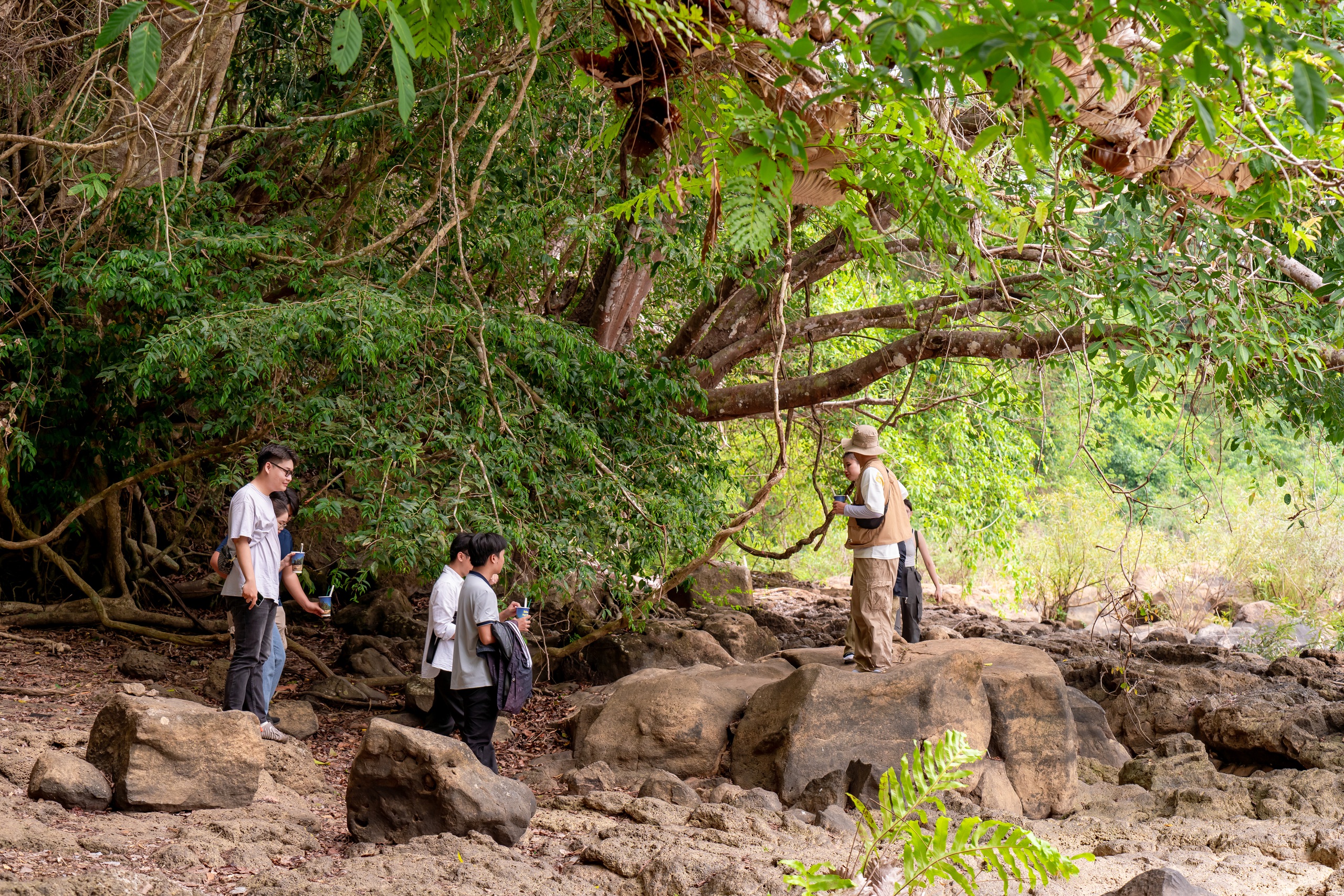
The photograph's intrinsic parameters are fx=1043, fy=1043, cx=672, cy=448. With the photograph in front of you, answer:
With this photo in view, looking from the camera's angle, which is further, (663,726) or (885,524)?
(663,726)

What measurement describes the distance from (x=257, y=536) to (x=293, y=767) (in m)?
1.29

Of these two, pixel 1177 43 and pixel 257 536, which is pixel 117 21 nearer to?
pixel 1177 43

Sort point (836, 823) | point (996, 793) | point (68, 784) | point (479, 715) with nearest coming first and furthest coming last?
point (68, 784)
point (836, 823)
point (479, 715)
point (996, 793)

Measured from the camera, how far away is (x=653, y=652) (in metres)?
8.92

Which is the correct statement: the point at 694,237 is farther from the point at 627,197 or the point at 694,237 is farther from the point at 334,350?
the point at 334,350

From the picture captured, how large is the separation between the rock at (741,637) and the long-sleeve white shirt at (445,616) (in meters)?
4.45

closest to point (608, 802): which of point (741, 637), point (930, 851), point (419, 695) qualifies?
point (419, 695)

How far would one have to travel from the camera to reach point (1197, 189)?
4.92m

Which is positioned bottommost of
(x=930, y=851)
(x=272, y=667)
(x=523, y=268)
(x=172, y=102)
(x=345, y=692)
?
(x=345, y=692)

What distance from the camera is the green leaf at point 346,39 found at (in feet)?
6.45

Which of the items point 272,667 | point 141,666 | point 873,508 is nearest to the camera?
point 272,667

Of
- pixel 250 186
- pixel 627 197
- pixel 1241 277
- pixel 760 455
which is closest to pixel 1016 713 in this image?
pixel 1241 277

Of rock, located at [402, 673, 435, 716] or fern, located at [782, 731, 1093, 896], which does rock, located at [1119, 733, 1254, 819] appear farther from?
rock, located at [402, 673, 435, 716]

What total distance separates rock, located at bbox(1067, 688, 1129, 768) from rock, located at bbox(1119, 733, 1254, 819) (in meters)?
0.17
